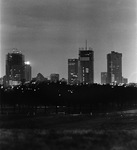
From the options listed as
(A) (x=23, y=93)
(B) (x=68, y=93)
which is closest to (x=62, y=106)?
(B) (x=68, y=93)

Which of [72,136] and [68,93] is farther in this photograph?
[68,93]

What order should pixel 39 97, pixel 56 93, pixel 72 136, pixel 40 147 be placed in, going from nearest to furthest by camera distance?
pixel 40 147 < pixel 72 136 < pixel 39 97 < pixel 56 93

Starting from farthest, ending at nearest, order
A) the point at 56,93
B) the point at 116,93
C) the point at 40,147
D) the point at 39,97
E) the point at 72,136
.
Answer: the point at 116,93, the point at 56,93, the point at 39,97, the point at 72,136, the point at 40,147

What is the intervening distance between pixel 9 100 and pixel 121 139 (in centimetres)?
9309

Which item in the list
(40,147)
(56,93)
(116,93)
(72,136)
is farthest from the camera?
(116,93)

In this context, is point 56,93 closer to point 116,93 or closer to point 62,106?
point 62,106

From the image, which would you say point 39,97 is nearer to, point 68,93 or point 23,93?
point 23,93

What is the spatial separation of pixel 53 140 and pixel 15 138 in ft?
12.6

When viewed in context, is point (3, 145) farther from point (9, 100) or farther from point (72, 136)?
point (9, 100)

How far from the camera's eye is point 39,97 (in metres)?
131

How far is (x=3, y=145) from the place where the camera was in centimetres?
3731

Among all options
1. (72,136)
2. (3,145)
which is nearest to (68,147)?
(3,145)

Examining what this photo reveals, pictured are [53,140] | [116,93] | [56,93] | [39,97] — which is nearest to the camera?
[53,140]

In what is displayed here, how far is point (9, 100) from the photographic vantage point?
132000mm
